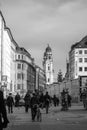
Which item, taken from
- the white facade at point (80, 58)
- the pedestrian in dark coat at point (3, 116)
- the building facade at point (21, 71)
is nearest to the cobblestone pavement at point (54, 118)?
the pedestrian in dark coat at point (3, 116)

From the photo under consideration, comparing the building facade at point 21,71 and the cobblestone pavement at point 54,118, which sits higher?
the building facade at point 21,71

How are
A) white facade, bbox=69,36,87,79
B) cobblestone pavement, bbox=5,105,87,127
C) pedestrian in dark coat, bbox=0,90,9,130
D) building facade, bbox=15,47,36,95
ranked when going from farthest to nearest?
building facade, bbox=15,47,36,95
white facade, bbox=69,36,87,79
cobblestone pavement, bbox=5,105,87,127
pedestrian in dark coat, bbox=0,90,9,130

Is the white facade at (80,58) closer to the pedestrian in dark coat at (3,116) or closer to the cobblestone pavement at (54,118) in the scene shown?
the cobblestone pavement at (54,118)

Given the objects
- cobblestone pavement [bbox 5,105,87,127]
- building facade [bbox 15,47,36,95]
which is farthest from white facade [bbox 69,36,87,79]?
cobblestone pavement [bbox 5,105,87,127]

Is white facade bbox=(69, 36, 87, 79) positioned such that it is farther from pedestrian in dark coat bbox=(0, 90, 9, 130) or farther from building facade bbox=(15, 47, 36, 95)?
pedestrian in dark coat bbox=(0, 90, 9, 130)

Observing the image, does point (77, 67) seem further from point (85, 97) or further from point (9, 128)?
point (9, 128)

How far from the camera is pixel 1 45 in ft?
378

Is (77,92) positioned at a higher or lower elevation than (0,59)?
lower

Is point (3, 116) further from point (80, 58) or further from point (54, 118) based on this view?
point (80, 58)

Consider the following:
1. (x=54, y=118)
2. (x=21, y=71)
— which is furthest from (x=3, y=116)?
(x=21, y=71)

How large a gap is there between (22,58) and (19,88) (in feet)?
38.8

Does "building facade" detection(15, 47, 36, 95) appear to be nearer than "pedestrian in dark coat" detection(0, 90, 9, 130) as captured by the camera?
No

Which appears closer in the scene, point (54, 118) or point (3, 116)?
point (3, 116)

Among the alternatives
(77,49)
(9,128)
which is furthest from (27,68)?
(9,128)
